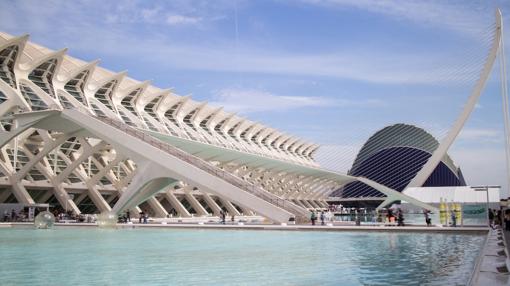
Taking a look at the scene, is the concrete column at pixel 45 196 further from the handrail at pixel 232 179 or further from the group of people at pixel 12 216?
the handrail at pixel 232 179

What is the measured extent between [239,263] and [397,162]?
9953 centimetres

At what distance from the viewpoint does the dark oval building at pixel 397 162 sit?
10025 centimetres

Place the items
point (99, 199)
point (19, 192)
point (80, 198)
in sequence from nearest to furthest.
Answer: point (19, 192)
point (99, 199)
point (80, 198)

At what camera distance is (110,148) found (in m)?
46.4

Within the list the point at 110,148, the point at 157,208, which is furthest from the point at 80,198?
the point at 157,208

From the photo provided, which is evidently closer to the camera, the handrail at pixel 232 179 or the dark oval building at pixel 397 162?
the handrail at pixel 232 179

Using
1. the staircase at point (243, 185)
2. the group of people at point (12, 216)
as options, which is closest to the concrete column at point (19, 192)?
the group of people at point (12, 216)

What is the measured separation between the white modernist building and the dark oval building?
103 ft

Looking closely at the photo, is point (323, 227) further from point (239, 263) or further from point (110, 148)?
point (110, 148)

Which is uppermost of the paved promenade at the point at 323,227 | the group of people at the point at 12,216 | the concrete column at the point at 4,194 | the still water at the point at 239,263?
the concrete column at the point at 4,194

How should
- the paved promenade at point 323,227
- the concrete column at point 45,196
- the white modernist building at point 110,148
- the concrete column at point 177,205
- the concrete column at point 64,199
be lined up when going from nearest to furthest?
the paved promenade at point 323,227 → the white modernist building at point 110,148 → the concrete column at point 64,199 → the concrete column at point 45,196 → the concrete column at point 177,205

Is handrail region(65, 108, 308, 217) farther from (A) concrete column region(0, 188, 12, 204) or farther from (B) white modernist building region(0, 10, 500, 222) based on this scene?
(A) concrete column region(0, 188, 12, 204)

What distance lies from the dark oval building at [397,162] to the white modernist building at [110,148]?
31282 mm

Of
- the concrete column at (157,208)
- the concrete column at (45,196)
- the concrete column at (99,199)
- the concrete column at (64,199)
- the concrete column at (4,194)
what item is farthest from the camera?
the concrete column at (157,208)
